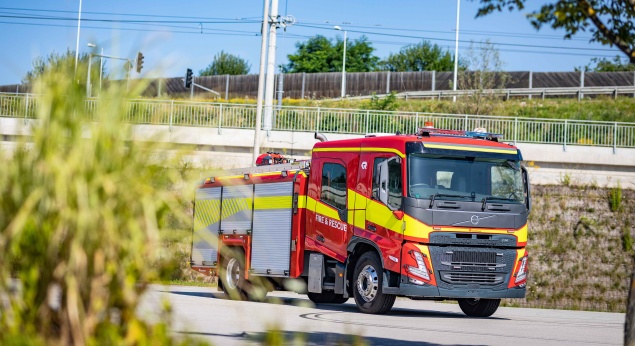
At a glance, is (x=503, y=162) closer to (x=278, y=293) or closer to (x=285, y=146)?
(x=278, y=293)

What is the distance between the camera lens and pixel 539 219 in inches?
1246

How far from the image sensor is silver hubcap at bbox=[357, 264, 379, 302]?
1711 centimetres

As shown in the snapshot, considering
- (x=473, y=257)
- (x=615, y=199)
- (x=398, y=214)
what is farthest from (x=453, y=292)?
(x=615, y=199)

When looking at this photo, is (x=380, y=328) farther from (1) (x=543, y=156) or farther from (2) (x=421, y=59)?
(2) (x=421, y=59)

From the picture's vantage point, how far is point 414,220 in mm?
16406

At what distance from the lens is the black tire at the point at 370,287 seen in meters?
17.0

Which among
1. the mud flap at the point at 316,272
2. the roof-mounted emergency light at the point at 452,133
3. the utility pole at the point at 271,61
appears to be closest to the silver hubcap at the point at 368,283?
the mud flap at the point at 316,272

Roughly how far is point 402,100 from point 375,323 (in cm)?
4964

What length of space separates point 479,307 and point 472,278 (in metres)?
1.95

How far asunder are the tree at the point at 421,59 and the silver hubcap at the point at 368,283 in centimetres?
10467

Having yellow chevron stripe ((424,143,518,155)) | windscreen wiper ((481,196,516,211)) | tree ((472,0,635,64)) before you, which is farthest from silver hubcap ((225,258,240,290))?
tree ((472,0,635,64))

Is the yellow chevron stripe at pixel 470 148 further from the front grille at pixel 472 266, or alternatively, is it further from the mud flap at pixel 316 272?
the mud flap at pixel 316 272

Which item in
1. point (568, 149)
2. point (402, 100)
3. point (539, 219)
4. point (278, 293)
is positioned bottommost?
point (278, 293)

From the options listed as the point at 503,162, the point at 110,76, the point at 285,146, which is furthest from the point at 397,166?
the point at 285,146
